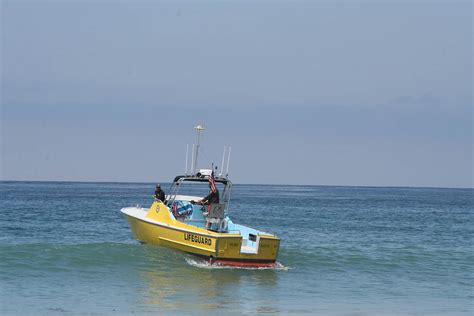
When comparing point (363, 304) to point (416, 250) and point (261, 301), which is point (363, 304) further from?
point (416, 250)

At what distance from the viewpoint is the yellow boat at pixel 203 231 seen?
22.5 metres

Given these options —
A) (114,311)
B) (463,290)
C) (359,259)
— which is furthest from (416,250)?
(114,311)

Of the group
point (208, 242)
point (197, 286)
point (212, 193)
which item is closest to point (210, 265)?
point (208, 242)

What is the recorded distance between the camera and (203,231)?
22.9 meters

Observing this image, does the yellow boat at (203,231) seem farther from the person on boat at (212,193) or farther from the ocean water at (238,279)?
the ocean water at (238,279)

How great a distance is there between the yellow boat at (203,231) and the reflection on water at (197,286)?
1.26 feet

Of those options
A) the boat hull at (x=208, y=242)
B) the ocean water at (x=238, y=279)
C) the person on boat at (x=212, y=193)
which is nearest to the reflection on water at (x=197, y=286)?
the ocean water at (x=238, y=279)

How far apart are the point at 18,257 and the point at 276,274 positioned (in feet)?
29.0

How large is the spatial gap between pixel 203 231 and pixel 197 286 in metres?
2.94

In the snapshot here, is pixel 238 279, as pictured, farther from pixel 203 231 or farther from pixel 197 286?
pixel 203 231

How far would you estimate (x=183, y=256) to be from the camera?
2408 cm

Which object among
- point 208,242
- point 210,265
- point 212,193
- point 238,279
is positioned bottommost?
point 238,279

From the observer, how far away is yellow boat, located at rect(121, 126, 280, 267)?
73.8 ft

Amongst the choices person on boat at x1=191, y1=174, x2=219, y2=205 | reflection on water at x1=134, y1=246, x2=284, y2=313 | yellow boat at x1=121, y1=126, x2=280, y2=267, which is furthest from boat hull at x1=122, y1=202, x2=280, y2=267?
person on boat at x1=191, y1=174, x2=219, y2=205
